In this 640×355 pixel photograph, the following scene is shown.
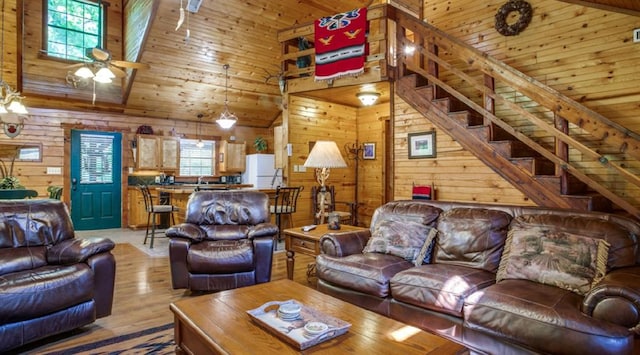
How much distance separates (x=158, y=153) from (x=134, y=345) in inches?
242

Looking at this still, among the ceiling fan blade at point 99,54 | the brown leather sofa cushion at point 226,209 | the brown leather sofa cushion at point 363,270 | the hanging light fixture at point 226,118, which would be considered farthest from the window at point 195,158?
the brown leather sofa cushion at point 363,270

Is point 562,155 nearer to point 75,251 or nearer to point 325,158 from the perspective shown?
point 325,158

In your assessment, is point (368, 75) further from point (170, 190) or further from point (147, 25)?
point (170, 190)

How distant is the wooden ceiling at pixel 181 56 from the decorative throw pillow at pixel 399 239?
297cm

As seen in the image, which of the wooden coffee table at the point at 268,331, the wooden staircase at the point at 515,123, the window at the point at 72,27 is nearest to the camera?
the wooden coffee table at the point at 268,331

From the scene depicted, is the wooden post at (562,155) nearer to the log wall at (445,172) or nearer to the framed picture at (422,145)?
the log wall at (445,172)

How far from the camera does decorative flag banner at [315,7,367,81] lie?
497 centimetres

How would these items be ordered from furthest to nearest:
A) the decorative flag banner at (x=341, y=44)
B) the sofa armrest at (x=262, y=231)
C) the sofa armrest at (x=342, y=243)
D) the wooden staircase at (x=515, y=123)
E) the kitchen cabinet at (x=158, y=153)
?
the kitchen cabinet at (x=158, y=153)
the decorative flag banner at (x=341, y=44)
the sofa armrest at (x=262, y=231)
the wooden staircase at (x=515, y=123)
the sofa armrest at (x=342, y=243)

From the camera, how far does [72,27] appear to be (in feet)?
22.9

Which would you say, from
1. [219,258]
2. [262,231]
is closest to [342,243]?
[262,231]

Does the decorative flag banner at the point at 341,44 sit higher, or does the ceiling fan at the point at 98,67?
the decorative flag banner at the point at 341,44

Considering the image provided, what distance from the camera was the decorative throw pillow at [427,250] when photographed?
9.30 ft

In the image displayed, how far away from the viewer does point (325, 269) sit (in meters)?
2.97

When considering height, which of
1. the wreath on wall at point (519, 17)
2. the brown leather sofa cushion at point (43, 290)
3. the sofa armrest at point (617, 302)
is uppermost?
the wreath on wall at point (519, 17)
